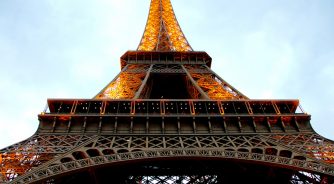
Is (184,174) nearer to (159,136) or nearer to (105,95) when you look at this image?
(159,136)

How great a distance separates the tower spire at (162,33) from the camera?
30.2 meters

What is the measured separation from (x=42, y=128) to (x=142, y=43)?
1651cm

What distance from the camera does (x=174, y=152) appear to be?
13938 mm

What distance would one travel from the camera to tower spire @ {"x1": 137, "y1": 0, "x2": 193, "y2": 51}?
30203 millimetres

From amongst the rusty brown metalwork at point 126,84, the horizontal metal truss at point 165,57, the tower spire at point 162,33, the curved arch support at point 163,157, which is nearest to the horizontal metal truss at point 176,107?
the rusty brown metalwork at point 126,84

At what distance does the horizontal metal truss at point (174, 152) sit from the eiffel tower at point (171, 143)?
0.11 feet

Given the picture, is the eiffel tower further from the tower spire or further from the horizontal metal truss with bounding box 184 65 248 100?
the tower spire

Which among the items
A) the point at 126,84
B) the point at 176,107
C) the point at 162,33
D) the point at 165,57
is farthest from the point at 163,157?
the point at 162,33

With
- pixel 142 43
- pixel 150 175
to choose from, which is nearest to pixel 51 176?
pixel 150 175

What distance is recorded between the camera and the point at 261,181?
16.8 m

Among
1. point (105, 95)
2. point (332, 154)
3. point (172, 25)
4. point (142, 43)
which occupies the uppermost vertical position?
point (172, 25)

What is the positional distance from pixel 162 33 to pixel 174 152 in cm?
2027

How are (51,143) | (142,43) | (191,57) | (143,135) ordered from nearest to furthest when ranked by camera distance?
(51,143), (143,135), (191,57), (142,43)

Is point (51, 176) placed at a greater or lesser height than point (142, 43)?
lesser
